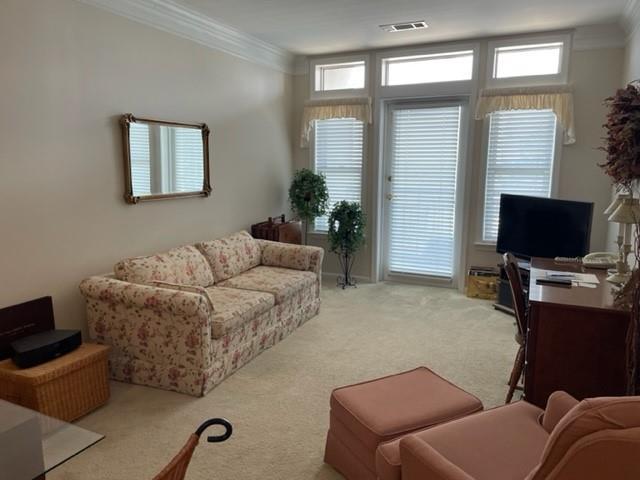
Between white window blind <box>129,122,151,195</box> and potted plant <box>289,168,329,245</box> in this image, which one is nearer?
white window blind <box>129,122,151,195</box>

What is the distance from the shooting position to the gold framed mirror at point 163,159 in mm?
3541

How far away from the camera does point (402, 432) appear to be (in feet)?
6.21

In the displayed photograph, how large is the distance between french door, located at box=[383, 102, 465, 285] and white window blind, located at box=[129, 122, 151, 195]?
9.58 feet

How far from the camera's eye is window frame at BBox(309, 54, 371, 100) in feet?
17.7

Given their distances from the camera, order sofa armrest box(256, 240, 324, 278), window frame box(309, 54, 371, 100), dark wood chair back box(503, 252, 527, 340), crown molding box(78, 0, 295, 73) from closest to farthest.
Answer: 1. dark wood chair back box(503, 252, 527, 340)
2. crown molding box(78, 0, 295, 73)
3. sofa armrest box(256, 240, 324, 278)
4. window frame box(309, 54, 371, 100)

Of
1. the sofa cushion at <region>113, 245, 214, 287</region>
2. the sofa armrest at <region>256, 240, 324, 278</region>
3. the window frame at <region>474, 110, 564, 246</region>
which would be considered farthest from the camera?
the window frame at <region>474, 110, 564, 246</region>

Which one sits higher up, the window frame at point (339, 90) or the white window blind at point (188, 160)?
A: the window frame at point (339, 90)

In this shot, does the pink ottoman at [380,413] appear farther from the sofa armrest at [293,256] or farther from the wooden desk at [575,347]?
the sofa armrest at [293,256]

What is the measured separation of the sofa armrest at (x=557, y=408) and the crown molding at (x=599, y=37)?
13.2 ft

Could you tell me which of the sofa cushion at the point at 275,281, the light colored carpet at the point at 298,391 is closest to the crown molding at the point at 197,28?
the sofa cushion at the point at 275,281

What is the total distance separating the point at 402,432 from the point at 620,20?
171 inches

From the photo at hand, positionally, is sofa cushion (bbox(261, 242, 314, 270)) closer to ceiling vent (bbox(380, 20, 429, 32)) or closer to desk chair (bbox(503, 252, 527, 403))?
desk chair (bbox(503, 252, 527, 403))

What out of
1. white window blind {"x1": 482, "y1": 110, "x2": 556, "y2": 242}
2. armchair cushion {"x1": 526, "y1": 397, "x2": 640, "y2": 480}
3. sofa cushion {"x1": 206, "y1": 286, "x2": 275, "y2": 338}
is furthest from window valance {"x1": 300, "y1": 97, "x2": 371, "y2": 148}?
armchair cushion {"x1": 526, "y1": 397, "x2": 640, "y2": 480}

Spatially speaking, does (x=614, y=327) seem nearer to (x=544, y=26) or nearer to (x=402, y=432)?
(x=402, y=432)
